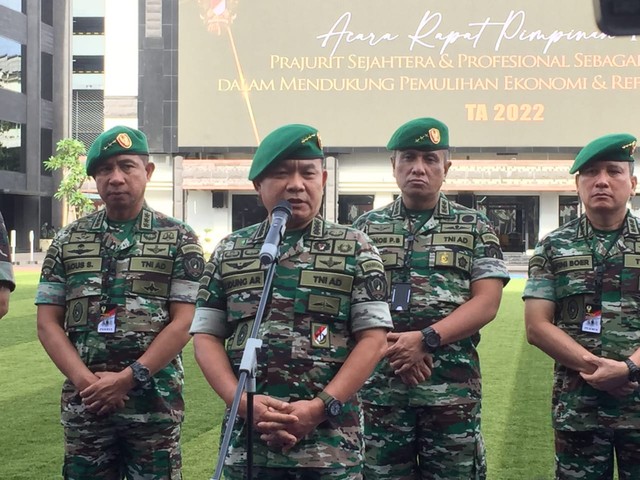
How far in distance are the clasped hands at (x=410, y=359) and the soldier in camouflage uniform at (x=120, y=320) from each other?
851mm

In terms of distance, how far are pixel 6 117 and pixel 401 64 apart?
65.1 feet

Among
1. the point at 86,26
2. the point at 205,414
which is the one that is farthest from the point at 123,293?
the point at 86,26

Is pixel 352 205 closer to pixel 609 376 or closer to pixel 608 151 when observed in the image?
pixel 608 151

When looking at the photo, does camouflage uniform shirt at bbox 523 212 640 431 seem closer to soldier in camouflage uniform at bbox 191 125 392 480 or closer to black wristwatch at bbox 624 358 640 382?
black wristwatch at bbox 624 358 640 382

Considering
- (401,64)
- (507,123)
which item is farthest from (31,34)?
(507,123)

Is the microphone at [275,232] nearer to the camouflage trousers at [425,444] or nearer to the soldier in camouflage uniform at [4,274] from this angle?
the camouflage trousers at [425,444]

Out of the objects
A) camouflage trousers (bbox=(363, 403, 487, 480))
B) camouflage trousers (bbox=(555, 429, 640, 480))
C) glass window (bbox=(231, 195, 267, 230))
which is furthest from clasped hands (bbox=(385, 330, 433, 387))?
glass window (bbox=(231, 195, 267, 230))

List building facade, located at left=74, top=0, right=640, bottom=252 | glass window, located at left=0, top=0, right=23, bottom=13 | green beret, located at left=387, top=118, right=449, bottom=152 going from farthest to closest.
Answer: glass window, located at left=0, top=0, right=23, bottom=13, building facade, located at left=74, top=0, right=640, bottom=252, green beret, located at left=387, top=118, right=449, bottom=152

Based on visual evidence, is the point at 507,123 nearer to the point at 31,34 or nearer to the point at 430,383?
the point at 31,34

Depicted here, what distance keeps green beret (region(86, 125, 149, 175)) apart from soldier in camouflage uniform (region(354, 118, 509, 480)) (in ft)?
3.54

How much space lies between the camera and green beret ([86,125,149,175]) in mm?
3525

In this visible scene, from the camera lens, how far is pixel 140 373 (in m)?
3.34

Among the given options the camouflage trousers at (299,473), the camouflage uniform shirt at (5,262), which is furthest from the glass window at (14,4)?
the camouflage trousers at (299,473)

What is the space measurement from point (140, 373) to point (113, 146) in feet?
3.05
